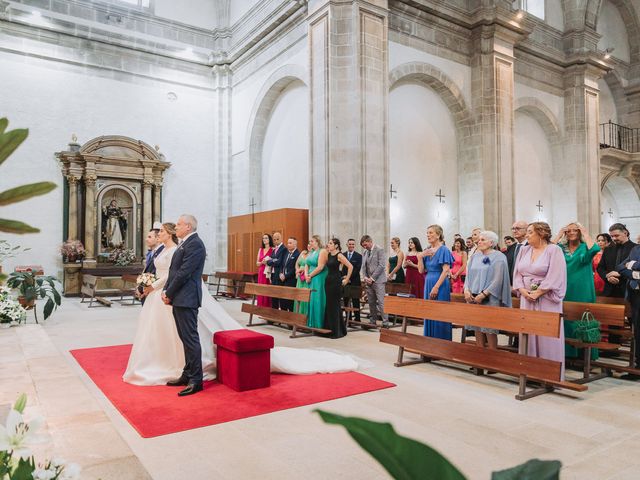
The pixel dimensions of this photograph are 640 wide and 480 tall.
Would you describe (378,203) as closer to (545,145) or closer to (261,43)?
(261,43)

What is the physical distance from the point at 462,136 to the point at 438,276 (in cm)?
835

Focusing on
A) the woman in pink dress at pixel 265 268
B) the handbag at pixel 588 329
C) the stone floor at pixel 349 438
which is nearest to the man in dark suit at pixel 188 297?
the stone floor at pixel 349 438

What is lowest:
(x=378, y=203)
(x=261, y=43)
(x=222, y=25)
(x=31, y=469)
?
(x=31, y=469)

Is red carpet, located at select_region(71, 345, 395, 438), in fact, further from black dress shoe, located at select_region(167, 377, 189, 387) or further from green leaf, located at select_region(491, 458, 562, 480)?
green leaf, located at select_region(491, 458, 562, 480)

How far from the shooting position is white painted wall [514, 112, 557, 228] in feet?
53.2

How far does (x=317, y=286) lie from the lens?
8.28 m

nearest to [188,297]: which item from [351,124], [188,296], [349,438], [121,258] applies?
[188,296]

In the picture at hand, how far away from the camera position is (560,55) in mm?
16688

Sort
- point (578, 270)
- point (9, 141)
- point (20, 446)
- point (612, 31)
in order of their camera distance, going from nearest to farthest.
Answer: point (9, 141)
point (20, 446)
point (578, 270)
point (612, 31)

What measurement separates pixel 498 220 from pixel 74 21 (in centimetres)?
1343

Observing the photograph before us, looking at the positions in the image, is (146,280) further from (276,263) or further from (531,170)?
(531,170)

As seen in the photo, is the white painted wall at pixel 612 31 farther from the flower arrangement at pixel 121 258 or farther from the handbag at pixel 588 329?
the flower arrangement at pixel 121 258

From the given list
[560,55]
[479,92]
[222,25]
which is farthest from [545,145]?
[222,25]

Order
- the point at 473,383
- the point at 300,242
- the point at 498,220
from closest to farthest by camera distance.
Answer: the point at 473,383, the point at 300,242, the point at 498,220
